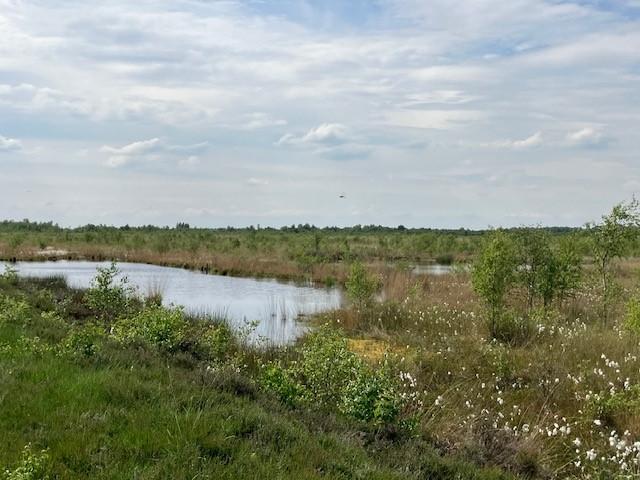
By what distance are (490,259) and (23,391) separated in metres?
10.3

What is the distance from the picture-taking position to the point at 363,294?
714 inches

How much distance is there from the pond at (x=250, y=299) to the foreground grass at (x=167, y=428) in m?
7.47

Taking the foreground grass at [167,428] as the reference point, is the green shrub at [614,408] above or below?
below

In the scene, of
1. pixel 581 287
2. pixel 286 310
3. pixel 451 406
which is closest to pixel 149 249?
pixel 286 310

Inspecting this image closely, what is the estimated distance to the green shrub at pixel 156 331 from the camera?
7977 millimetres

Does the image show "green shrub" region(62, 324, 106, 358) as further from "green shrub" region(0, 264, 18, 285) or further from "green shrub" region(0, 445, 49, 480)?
"green shrub" region(0, 264, 18, 285)

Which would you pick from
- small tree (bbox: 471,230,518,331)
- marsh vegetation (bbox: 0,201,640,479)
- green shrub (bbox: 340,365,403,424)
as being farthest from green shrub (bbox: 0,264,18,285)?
green shrub (bbox: 340,365,403,424)

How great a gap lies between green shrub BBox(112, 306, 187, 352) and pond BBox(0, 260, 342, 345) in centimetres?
551

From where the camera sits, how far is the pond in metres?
17.9

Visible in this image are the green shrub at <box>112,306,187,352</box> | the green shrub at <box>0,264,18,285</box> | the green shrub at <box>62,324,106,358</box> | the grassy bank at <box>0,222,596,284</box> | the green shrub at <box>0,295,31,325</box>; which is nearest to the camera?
the green shrub at <box>62,324,106,358</box>

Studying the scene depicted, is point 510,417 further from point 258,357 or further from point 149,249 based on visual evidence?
point 149,249

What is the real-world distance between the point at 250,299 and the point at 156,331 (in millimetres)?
17235

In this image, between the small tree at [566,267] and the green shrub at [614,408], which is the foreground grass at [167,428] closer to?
the green shrub at [614,408]

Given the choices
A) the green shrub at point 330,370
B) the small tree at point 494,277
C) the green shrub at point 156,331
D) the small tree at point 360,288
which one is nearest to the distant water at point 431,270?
the small tree at point 360,288
